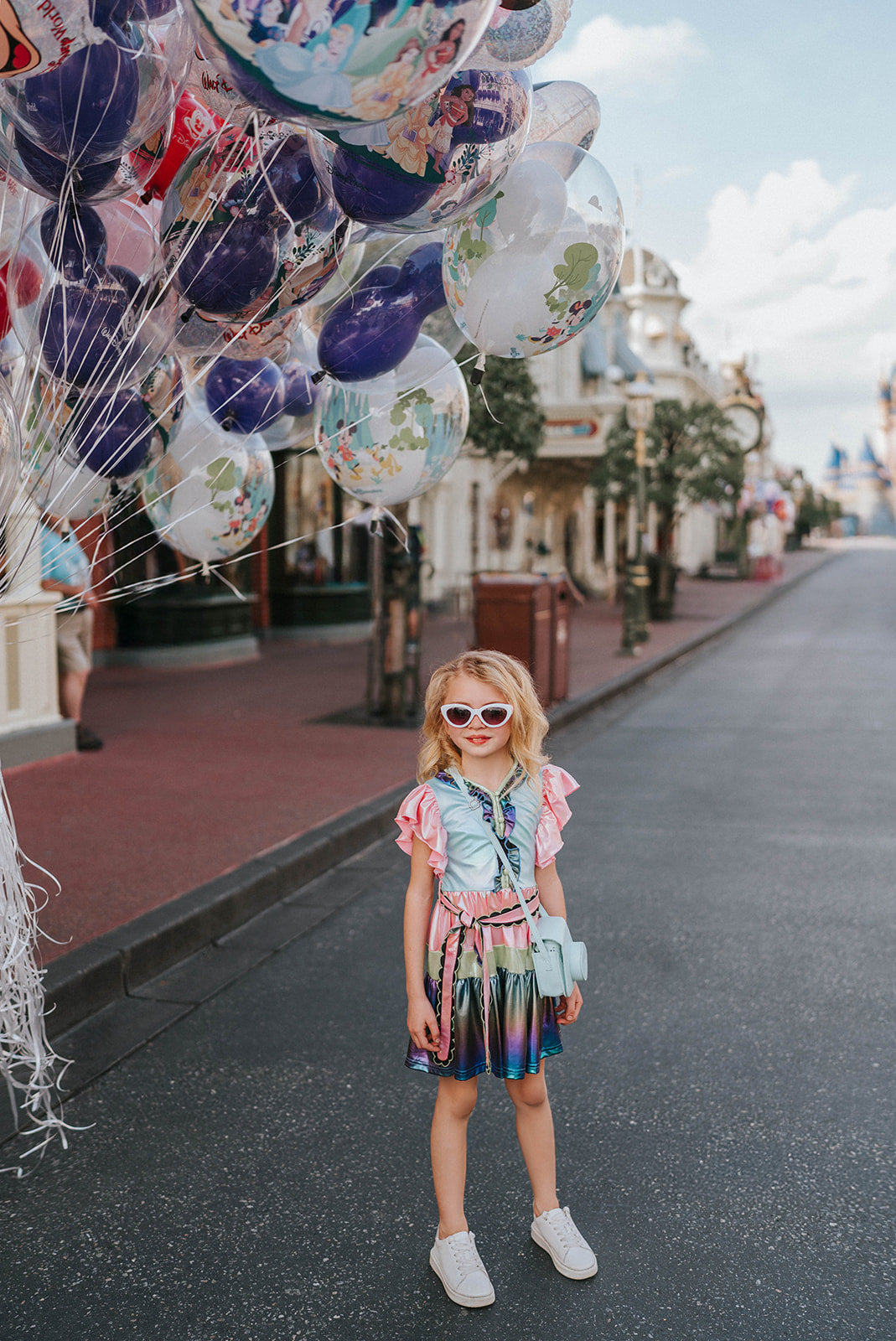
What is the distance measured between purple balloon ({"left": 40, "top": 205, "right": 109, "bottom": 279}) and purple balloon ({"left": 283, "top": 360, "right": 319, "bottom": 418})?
37.0 inches

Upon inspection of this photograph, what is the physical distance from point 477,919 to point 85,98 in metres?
1.94

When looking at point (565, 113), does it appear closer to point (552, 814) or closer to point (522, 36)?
point (522, 36)

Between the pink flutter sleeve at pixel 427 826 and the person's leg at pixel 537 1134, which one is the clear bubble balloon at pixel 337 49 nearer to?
the pink flutter sleeve at pixel 427 826

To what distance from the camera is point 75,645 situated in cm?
880

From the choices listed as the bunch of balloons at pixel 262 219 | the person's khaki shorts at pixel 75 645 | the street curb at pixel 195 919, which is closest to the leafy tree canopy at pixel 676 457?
the person's khaki shorts at pixel 75 645

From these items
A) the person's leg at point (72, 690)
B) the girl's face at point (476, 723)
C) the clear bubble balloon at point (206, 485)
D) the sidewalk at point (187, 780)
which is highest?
the clear bubble balloon at point (206, 485)

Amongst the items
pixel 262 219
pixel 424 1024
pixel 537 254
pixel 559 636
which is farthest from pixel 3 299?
pixel 559 636

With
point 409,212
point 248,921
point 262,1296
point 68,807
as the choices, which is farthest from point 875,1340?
point 68,807

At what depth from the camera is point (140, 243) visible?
2.89m

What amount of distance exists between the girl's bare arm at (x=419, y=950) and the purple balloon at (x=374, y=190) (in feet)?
4.75

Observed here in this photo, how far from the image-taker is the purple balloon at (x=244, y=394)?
3.61 m

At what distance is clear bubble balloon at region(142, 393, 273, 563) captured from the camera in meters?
3.66

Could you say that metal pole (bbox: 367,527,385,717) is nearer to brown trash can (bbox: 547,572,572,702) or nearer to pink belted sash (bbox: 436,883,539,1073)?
brown trash can (bbox: 547,572,572,702)

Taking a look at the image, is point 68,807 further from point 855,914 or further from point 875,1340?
point 875,1340
